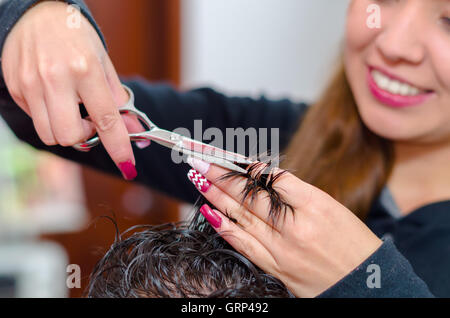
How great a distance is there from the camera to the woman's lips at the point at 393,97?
615 mm

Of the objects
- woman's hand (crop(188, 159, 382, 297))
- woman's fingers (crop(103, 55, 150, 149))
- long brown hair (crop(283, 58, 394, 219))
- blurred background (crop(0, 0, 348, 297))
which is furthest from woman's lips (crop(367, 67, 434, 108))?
blurred background (crop(0, 0, 348, 297))

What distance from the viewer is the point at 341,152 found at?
0.78m

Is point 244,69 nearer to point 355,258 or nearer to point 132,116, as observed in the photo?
point 132,116

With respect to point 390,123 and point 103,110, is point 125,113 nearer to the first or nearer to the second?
point 103,110

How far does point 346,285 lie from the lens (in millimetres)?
428

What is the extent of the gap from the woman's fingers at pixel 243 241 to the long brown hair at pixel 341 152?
258 mm

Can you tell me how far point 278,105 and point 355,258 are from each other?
549 mm

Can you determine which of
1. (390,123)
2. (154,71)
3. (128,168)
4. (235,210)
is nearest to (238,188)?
(235,210)

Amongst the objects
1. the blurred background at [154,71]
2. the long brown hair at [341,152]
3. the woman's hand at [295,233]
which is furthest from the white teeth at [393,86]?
the blurred background at [154,71]

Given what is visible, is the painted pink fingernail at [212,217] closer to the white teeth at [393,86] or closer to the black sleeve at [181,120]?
the black sleeve at [181,120]

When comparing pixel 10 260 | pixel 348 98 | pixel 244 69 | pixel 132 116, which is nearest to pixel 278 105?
pixel 348 98

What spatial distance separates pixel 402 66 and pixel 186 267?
42cm

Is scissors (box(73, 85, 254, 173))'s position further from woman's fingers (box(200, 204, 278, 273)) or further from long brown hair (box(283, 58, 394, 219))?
long brown hair (box(283, 58, 394, 219))

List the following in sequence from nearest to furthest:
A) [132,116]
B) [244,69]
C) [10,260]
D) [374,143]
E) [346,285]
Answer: [346,285]
[132,116]
[374,143]
[10,260]
[244,69]
